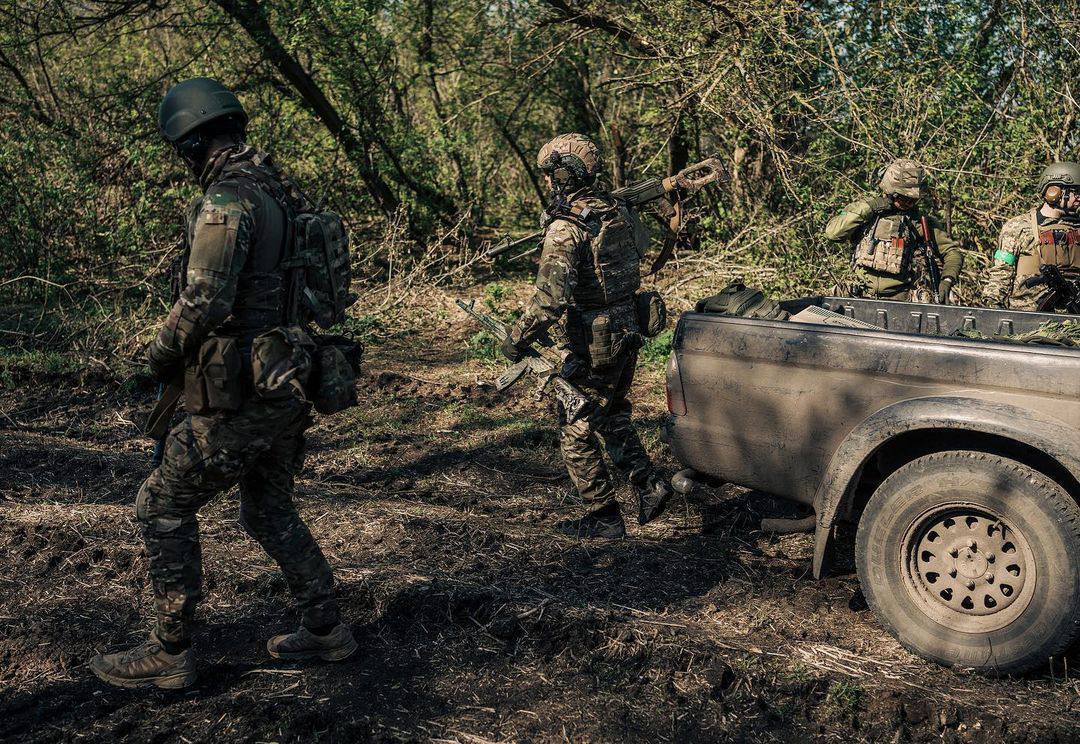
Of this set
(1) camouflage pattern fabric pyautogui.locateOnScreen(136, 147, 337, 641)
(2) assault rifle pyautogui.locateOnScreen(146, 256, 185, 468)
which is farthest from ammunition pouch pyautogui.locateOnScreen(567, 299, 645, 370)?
(2) assault rifle pyautogui.locateOnScreen(146, 256, 185, 468)

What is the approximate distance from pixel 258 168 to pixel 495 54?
8.35 metres

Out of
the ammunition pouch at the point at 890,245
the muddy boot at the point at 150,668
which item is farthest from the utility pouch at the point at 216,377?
the ammunition pouch at the point at 890,245

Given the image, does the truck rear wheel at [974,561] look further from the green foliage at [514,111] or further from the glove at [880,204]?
the green foliage at [514,111]

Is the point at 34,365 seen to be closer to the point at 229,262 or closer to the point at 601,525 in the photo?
the point at 601,525

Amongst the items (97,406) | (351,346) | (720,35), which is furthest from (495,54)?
(351,346)

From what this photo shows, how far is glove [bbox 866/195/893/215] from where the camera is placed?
7.00m

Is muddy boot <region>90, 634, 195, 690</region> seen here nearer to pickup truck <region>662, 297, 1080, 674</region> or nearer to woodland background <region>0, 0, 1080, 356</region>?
pickup truck <region>662, 297, 1080, 674</region>

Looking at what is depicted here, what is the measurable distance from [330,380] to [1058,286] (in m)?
5.74

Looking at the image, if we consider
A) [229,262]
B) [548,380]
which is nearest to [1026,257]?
[548,380]

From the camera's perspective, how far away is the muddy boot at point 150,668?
3428 mm

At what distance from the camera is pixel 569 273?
498 centimetres

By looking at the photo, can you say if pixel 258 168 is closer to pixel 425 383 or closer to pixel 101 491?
pixel 101 491

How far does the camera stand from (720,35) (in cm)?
918

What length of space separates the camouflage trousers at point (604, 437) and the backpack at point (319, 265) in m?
1.80
